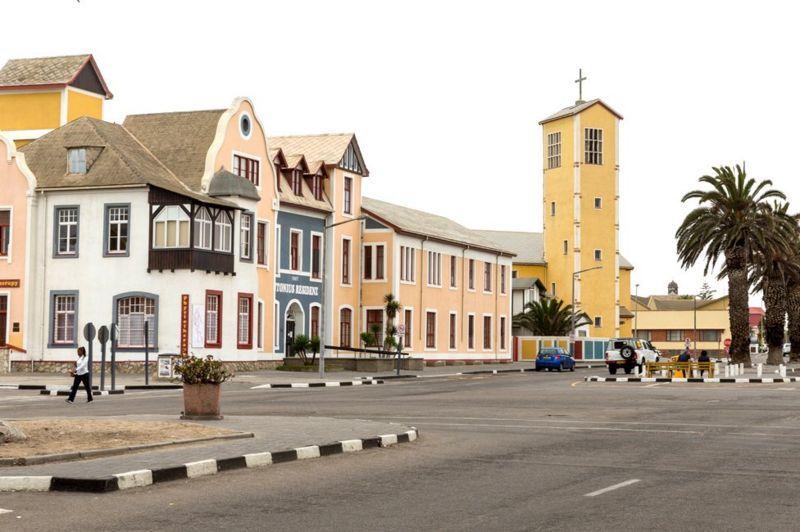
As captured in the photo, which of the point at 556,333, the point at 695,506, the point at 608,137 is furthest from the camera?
the point at 608,137

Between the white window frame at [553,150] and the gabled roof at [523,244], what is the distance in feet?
33.6

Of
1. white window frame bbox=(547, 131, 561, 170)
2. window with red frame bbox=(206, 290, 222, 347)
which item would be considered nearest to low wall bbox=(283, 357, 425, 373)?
window with red frame bbox=(206, 290, 222, 347)

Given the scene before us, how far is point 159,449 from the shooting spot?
14.9 metres

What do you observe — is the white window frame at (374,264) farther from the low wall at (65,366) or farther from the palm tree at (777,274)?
the palm tree at (777,274)

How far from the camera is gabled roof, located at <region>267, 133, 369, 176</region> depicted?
2534 inches

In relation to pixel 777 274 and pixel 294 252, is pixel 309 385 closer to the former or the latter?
pixel 294 252

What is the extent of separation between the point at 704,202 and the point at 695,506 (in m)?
56.7

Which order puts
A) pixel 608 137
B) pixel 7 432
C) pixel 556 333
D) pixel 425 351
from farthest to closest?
pixel 608 137, pixel 556 333, pixel 425 351, pixel 7 432

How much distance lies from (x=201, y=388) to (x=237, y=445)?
15.8 ft

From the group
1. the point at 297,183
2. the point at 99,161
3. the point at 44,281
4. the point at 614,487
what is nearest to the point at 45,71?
the point at 99,161

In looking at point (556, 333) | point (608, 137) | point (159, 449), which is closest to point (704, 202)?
point (556, 333)

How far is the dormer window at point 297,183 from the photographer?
6103 cm

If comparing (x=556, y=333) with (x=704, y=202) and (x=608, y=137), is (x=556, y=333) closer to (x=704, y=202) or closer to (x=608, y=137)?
(x=608, y=137)

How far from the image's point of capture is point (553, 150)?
109 meters
